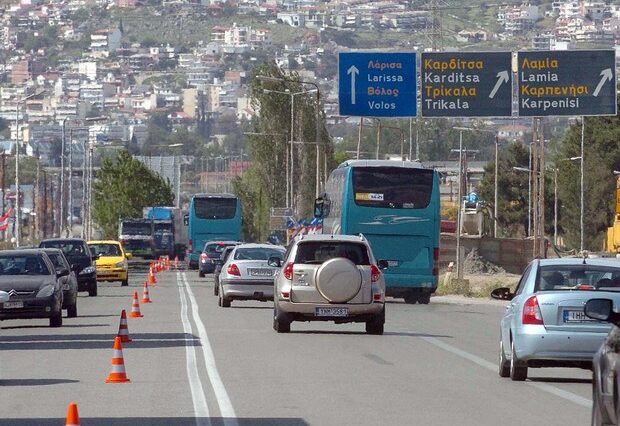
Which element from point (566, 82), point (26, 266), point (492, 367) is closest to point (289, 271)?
point (26, 266)

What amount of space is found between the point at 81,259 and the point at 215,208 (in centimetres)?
3814

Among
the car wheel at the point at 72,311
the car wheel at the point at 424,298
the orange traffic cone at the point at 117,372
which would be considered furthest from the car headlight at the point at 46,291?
the car wheel at the point at 424,298

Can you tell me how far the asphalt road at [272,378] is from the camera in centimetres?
1656

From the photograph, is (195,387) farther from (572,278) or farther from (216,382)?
(572,278)

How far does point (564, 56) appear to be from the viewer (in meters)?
50.0

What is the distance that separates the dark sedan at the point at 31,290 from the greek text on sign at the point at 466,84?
19273mm

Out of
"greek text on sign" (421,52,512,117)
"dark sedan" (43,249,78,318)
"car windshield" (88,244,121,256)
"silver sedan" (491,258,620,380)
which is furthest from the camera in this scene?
"car windshield" (88,244,121,256)

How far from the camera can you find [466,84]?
50.5 meters

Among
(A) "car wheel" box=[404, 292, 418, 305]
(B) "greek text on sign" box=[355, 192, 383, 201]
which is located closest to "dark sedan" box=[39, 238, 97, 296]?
(B) "greek text on sign" box=[355, 192, 383, 201]

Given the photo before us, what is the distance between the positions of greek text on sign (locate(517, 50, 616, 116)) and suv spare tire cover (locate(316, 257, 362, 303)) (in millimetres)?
21370

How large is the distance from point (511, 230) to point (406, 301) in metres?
91.1

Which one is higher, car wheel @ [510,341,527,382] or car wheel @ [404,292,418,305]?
car wheel @ [510,341,527,382]

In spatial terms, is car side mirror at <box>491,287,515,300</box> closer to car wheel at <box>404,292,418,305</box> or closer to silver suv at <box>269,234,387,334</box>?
silver suv at <box>269,234,387,334</box>

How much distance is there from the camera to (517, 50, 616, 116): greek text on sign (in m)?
49.9
